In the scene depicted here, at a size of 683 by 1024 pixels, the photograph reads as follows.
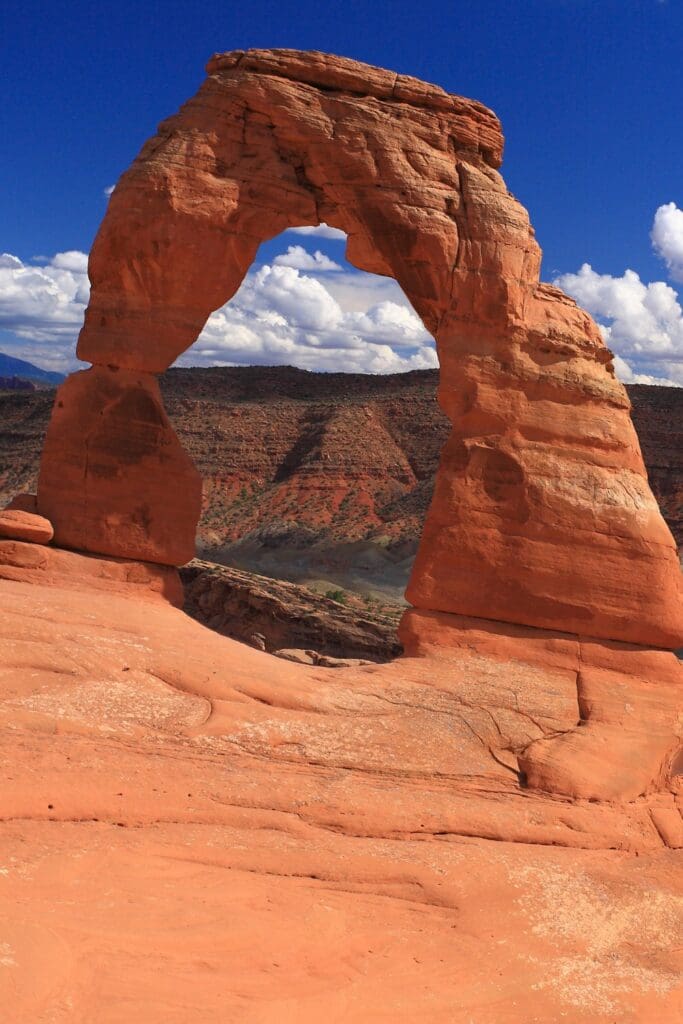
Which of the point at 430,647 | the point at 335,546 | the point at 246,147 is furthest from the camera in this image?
the point at 335,546

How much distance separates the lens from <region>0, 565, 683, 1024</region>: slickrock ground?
18.8 feet

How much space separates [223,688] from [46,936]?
3626 millimetres

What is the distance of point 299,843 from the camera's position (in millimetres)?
7391

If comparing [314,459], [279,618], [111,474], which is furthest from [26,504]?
[314,459]

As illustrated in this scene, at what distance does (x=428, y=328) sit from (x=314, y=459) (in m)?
44.1

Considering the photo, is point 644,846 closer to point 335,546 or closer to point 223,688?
point 223,688

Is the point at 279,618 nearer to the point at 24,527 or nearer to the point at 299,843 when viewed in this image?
the point at 24,527

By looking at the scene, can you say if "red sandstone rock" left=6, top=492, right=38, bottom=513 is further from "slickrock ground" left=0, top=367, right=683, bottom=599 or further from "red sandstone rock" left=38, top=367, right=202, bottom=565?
"slickrock ground" left=0, top=367, right=683, bottom=599

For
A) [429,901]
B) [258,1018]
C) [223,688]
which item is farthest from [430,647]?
[258,1018]

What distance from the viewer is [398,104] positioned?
38.5 feet

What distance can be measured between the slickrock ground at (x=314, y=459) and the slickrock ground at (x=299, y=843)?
2992cm

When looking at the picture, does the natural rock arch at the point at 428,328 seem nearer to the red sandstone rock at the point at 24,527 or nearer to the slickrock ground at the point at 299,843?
the red sandstone rock at the point at 24,527

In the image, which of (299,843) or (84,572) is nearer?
(299,843)

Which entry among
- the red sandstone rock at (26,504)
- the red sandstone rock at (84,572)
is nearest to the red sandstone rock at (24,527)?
the red sandstone rock at (84,572)
